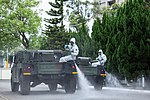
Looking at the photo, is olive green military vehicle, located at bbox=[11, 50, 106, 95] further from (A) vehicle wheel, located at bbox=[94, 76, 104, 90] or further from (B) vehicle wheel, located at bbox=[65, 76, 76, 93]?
(A) vehicle wheel, located at bbox=[94, 76, 104, 90]

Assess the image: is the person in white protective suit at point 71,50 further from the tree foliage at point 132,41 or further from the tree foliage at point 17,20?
the tree foliage at point 17,20

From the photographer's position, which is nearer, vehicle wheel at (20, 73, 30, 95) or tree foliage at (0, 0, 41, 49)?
vehicle wheel at (20, 73, 30, 95)

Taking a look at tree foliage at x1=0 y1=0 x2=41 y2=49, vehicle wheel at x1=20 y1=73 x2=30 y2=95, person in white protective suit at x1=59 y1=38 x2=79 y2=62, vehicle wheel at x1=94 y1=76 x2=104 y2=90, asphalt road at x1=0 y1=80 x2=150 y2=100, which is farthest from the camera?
tree foliage at x1=0 y1=0 x2=41 y2=49

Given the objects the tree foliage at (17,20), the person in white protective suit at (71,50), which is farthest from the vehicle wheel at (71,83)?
the tree foliage at (17,20)

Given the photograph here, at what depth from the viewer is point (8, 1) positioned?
144 ft

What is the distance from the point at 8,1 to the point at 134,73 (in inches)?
899

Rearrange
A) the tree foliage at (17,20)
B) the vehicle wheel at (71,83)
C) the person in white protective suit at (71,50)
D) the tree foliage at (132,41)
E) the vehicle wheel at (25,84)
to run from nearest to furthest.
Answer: the person in white protective suit at (71,50)
the vehicle wheel at (25,84)
the vehicle wheel at (71,83)
the tree foliage at (132,41)
the tree foliage at (17,20)

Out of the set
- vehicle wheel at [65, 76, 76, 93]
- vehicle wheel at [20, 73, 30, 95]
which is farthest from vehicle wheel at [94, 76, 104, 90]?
vehicle wheel at [20, 73, 30, 95]

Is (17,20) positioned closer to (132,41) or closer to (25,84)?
(132,41)

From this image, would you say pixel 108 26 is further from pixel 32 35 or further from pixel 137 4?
pixel 32 35

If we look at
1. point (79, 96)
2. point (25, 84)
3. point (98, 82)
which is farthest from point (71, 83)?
point (98, 82)

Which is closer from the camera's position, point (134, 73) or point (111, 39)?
point (134, 73)

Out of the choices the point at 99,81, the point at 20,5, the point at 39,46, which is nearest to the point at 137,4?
the point at 99,81

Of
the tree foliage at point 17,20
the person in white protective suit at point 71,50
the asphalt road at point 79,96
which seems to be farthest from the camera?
the tree foliage at point 17,20
